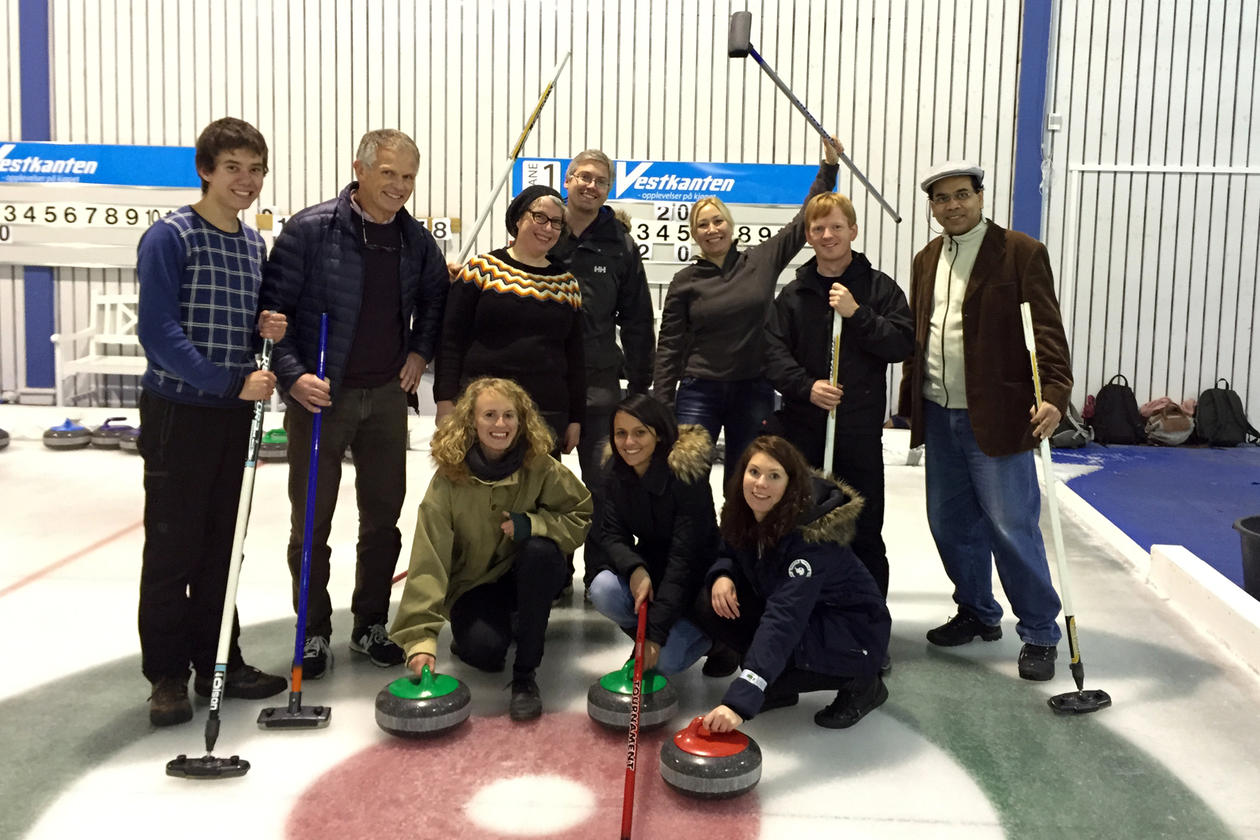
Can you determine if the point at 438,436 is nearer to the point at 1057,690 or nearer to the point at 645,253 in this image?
the point at 1057,690

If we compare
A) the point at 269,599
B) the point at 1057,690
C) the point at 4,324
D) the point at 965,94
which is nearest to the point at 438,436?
the point at 269,599

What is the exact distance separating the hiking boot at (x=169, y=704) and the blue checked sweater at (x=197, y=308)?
76 cm

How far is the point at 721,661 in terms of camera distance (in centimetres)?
326

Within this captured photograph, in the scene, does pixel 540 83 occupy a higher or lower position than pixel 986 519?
higher

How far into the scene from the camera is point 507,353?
3.40m

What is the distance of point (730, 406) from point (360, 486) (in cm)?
138

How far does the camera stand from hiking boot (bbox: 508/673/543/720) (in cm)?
289

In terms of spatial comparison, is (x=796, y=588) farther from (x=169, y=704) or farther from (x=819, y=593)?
(x=169, y=704)

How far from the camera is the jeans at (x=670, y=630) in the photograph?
9.81 feet

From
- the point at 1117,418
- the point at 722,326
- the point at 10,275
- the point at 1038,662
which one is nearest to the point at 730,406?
the point at 722,326

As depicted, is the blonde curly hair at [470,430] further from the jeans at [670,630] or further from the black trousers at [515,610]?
the jeans at [670,630]

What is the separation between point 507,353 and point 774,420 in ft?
2.94

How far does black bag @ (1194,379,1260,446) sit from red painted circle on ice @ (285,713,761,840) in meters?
7.05

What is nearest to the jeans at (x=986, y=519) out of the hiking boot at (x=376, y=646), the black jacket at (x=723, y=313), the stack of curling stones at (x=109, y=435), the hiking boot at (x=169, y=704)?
the black jacket at (x=723, y=313)
